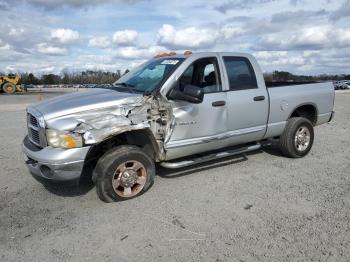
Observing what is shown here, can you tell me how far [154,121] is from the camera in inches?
181

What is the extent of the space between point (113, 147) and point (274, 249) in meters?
2.42

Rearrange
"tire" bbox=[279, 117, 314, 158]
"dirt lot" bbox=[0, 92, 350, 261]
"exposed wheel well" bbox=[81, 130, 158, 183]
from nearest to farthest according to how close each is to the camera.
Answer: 1. "dirt lot" bbox=[0, 92, 350, 261]
2. "exposed wheel well" bbox=[81, 130, 158, 183]
3. "tire" bbox=[279, 117, 314, 158]

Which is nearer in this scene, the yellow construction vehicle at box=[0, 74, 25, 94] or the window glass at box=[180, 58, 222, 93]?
the window glass at box=[180, 58, 222, 93]

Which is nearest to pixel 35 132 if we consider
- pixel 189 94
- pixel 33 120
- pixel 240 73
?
pixel 33 120

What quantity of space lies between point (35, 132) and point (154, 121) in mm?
1560

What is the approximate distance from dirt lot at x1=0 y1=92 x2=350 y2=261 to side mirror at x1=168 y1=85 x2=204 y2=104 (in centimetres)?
128

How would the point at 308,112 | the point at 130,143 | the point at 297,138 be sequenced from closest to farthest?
the point at 130,143
the point at 297,138
the point at 308,112

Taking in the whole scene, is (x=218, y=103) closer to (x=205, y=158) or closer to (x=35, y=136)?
(x=205, y=158)

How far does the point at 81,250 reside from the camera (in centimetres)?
336

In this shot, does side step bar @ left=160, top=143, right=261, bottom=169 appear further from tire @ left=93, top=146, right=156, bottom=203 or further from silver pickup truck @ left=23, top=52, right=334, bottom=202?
tire @ left=93, top=146, right=156, bottom=203

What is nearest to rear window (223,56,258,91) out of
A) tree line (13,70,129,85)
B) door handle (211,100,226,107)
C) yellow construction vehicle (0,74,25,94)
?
door handle (211,100,226,107)

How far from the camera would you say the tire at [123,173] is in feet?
14.1

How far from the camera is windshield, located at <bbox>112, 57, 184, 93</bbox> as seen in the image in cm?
490

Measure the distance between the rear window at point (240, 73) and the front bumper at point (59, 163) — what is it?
256 cm
